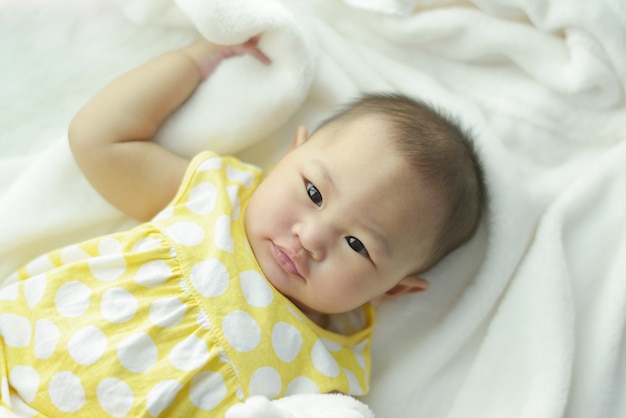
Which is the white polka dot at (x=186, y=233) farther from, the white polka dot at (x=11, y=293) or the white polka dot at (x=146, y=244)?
the white polka dot at (x=11, y=293)

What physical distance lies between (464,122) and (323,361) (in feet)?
1.81

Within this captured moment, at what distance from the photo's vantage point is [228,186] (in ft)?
4.45

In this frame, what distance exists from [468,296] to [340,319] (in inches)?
9.9

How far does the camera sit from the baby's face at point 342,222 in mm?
1229

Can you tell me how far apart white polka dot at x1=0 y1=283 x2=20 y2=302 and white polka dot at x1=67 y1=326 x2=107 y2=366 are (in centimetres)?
15

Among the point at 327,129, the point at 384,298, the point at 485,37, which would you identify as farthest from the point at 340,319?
the point at 485,37

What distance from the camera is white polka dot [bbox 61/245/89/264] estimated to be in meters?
1.28

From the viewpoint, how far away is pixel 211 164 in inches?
53.6

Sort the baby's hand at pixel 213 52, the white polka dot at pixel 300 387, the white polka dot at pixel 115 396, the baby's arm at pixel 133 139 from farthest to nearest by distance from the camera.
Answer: the baby's hand at pixel 213 52 < the baby's arm at pixel 133 139 < the white polka dot at pixel 300 387 < the white polka dot at pixel 115 396

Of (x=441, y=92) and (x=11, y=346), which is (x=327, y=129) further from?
(x=11, y=346)

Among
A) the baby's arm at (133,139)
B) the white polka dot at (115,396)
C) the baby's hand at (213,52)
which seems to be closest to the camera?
the white polka dot at (115,396)

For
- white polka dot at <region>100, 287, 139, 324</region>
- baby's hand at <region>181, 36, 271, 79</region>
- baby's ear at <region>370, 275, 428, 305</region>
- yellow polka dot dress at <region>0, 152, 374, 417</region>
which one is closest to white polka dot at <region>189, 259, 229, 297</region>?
yellow polka dot dress at <region>0, 152, 374, 417</region>

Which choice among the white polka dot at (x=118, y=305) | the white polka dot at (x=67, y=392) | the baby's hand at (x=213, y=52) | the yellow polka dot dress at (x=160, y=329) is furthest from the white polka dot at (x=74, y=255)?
the baby's hand at (x=213, y=52)

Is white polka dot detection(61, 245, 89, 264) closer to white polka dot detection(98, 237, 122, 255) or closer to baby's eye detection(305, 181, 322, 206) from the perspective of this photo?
white polka dot detection(98, 237, 122, 255)
